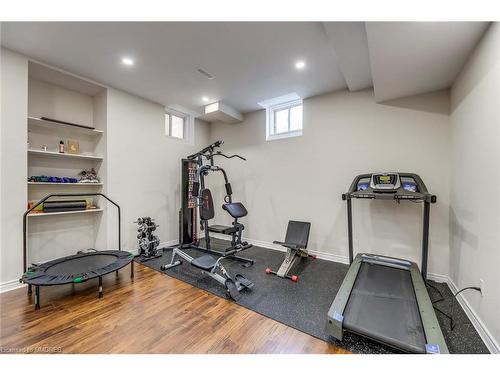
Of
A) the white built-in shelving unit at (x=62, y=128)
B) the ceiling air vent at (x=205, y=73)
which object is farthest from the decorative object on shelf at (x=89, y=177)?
the ceiling air vent at (x=205, y=73)

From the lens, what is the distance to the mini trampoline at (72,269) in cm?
217

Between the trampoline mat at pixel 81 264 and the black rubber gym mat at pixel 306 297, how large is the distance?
0.68 m

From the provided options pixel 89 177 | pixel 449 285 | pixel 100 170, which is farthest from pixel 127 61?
pixel 449 285

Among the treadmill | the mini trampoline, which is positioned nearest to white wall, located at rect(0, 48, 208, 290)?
the mini trampoline

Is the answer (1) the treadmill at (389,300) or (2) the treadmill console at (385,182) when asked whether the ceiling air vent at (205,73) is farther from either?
(2) the treadmill console at (385,182)

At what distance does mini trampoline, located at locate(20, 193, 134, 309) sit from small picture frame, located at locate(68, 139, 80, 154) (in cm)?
112

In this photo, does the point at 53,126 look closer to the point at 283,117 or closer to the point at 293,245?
the point at 283,117

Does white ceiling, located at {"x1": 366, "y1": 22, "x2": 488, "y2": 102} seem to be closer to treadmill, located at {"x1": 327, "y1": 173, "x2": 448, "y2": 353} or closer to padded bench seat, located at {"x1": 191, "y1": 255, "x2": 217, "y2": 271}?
treadmill, located at {"x1": 327, "y1": 173, "x2": 448, "y2": 353}

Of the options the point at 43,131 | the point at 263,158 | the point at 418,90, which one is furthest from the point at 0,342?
the point at 418,90

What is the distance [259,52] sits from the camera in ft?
8.46

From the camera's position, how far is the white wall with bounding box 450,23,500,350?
1645mm

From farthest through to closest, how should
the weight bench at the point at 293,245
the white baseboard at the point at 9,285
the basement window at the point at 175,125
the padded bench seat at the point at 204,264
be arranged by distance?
the basement window at the point at 175,125
the weight bench at the point at 293,245
the padded bench seat at the point at 204,264
the white baseboard at the point at 9,285

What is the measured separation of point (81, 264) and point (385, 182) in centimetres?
409
